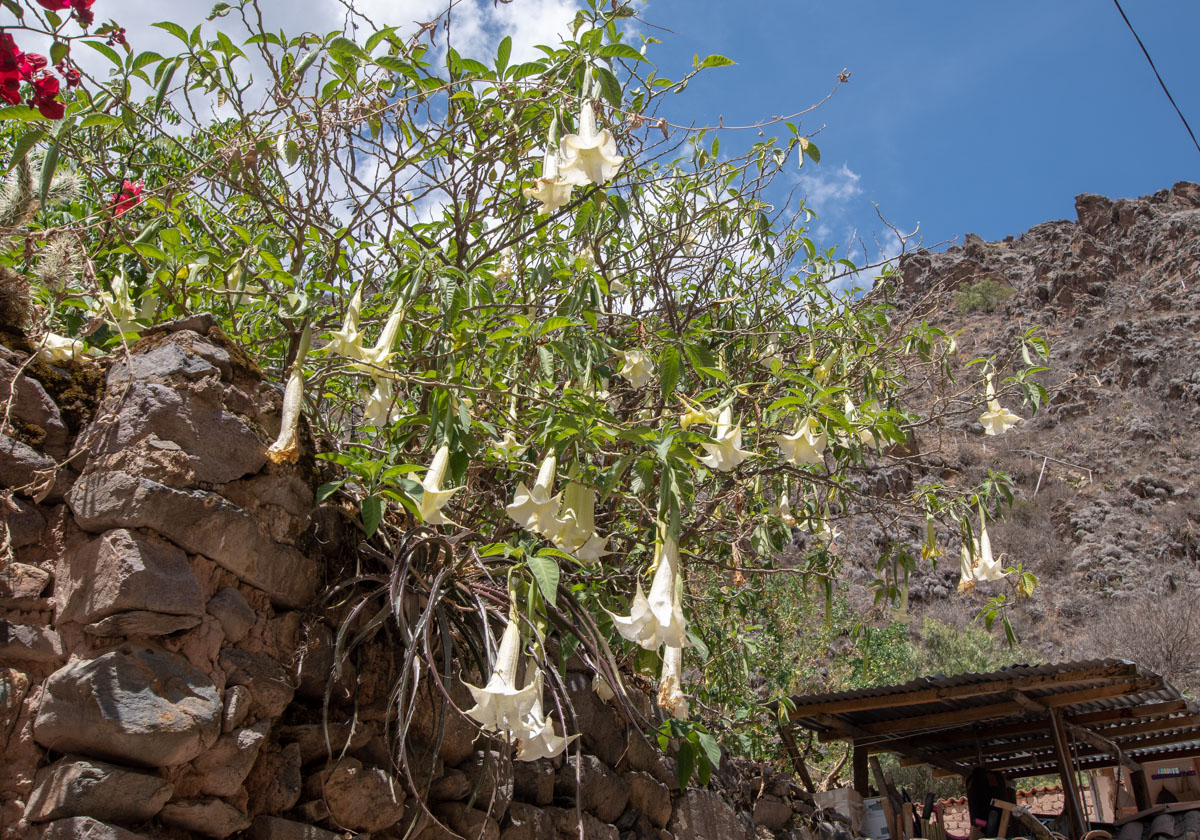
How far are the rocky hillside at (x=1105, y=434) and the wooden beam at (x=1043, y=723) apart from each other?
9.36 meters

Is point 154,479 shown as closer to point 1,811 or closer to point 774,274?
point 1,811

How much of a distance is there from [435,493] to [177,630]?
29.2 inches

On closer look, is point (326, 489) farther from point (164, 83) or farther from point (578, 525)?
point (164, 83)

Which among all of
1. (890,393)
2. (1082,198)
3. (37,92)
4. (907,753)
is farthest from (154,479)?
(1082,198)

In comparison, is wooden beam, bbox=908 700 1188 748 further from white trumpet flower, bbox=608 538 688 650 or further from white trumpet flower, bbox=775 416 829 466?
white trumpet flower, bbox=608 538 688 650

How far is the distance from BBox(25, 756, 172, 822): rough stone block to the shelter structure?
459 cm

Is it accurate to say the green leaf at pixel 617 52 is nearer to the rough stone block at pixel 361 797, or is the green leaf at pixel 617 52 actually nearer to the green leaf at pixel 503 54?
the green leaf at pixel 503 54

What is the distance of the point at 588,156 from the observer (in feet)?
7.25

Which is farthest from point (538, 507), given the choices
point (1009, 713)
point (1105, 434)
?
point (1105, 434)

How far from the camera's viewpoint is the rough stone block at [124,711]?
6.27ft

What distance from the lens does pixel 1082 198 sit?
37.6 m

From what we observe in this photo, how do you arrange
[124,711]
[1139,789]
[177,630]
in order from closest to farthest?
[124,711], [177,630], [1139,789]

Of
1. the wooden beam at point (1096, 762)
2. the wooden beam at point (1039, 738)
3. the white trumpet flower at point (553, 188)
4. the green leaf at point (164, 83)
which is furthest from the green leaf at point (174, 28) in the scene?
the wooden beam at point (1096, 762)

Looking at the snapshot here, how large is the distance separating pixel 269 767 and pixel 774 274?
4.23 metres
